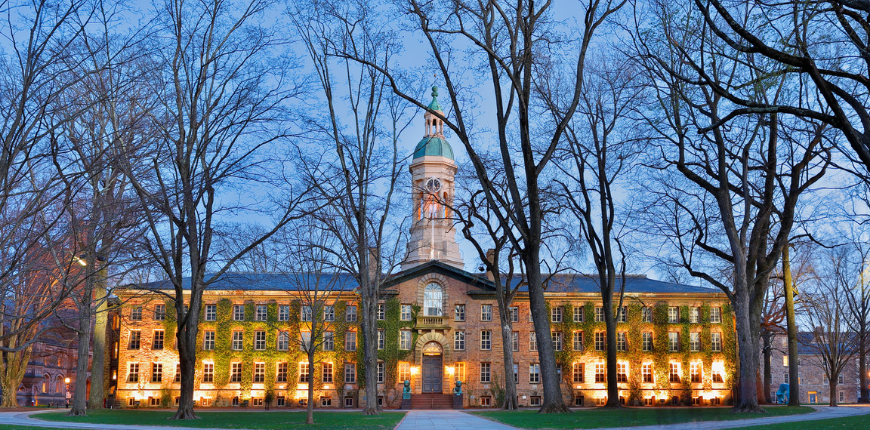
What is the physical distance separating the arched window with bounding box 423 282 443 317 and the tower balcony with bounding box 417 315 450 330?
905 mm

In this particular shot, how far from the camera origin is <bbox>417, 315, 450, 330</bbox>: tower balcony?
172 ft

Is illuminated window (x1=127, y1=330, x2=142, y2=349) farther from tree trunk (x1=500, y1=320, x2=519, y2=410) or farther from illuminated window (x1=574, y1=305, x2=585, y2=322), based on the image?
illuminated window (x1=574, y1=305, x2=585, y2=322)

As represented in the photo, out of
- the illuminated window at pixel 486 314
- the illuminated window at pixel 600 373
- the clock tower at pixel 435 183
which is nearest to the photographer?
the illuminated window at pixel 486 314

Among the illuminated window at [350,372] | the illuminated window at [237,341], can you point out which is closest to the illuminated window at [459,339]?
the illuminated window at [350,372]

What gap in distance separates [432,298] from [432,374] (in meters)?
5.14

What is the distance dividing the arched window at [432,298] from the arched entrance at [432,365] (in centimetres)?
231

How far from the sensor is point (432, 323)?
172 feet

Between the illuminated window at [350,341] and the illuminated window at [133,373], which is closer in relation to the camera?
the illuminated window at [133,373]

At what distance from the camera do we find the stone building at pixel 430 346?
52500mm

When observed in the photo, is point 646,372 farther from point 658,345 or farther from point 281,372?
point 281,372

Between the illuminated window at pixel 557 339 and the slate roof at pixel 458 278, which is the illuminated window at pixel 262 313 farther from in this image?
the illuminated window at pixel 557 339

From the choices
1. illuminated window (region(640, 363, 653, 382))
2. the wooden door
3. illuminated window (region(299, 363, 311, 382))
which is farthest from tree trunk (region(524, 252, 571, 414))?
illuminated window (region(640, 363, 653, 382))

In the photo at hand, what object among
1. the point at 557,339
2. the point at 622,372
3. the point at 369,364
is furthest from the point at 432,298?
the point at 369,364

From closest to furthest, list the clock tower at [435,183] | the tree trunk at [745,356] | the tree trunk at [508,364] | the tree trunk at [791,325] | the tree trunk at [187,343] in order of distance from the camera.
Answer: the tree trunk at [745,356], the tree trunk at [187,343], the tree trunk at [791,325], the tree trunk at [508,364], the clock tower at [435,183]
